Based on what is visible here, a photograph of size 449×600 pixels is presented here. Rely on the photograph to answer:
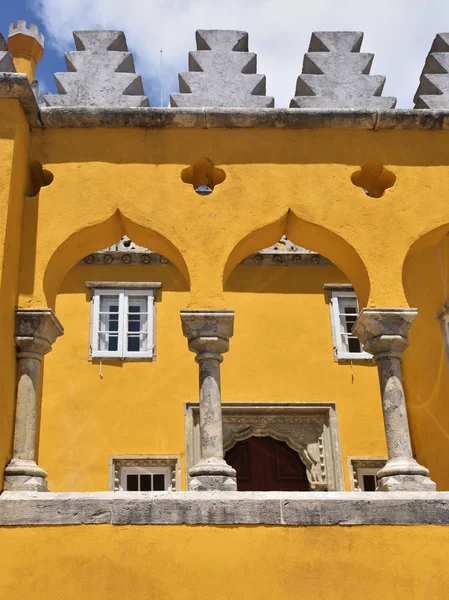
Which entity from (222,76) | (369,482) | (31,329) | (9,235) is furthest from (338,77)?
(369,482)

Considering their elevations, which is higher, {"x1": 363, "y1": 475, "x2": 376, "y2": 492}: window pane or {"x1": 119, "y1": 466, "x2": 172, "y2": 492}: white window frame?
{"x1": 119, "y1": 466, "x2": 172, "y2": 492}: white window frame

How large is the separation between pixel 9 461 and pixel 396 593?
98.1 inches

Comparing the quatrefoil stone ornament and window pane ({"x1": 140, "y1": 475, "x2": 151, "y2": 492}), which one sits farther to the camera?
window pane ({"x1": 140, "y1": 475, "x2": 151, "y2": 492})

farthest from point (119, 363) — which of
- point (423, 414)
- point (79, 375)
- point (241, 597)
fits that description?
point (241, 597)

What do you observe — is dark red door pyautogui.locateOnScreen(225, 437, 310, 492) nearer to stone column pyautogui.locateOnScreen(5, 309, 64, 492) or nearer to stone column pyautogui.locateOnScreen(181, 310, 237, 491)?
stone column pyautogui.locateOnScreen(181, 310, 237, 491)

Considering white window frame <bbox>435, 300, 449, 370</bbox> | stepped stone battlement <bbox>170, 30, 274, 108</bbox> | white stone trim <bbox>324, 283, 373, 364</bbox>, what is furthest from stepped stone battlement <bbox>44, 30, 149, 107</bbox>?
white stone trim <bbox>324, 283, 373, 364</bbox>

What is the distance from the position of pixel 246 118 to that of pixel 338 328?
15.3 ft

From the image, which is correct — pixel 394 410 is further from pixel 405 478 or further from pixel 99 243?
pixel 99 243

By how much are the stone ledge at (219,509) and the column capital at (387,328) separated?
1.01 m

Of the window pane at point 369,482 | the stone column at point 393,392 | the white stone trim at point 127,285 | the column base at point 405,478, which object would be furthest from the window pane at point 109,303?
the column base at point 405,478

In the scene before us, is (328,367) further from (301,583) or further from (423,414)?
(301,583)

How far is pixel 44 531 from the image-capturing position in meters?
4.54

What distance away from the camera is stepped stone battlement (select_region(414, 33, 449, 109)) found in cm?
609

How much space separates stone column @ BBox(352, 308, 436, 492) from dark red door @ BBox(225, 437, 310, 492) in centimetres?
437
